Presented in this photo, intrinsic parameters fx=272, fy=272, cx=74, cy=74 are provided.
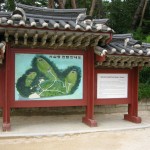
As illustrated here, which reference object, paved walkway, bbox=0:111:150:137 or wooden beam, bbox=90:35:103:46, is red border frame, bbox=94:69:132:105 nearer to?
paved walkway, bbox=0:111:150:137

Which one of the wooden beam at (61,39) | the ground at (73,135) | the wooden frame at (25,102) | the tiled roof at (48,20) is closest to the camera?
the ground at (73,135)

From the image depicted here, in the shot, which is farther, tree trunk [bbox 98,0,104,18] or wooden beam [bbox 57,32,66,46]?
tree trunk [bbox 98,0,104,18]

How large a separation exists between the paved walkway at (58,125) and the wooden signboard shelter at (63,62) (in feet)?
1.26

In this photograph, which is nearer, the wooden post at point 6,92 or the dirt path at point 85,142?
the dirt path at point 85,142

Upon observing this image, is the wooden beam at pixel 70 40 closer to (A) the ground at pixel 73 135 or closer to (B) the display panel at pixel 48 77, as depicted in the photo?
(B) the display panel at pixel 48 77

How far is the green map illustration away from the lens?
824 centimetres

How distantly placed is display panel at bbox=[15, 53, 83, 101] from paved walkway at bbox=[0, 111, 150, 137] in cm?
90

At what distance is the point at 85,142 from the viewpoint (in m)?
7.08

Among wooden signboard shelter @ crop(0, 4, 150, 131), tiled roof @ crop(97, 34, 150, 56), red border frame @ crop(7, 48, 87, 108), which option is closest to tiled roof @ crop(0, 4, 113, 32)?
wooden signboard shelter @ crop(0, 4, 150, 131)

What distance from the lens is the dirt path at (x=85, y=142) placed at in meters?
6.61

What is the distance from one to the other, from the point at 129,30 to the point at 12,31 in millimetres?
11191

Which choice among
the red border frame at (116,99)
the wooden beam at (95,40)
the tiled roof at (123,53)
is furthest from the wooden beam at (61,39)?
the red border frame at (116,99)

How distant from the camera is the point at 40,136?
7398 mm

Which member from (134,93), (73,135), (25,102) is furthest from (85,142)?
(134,93)
